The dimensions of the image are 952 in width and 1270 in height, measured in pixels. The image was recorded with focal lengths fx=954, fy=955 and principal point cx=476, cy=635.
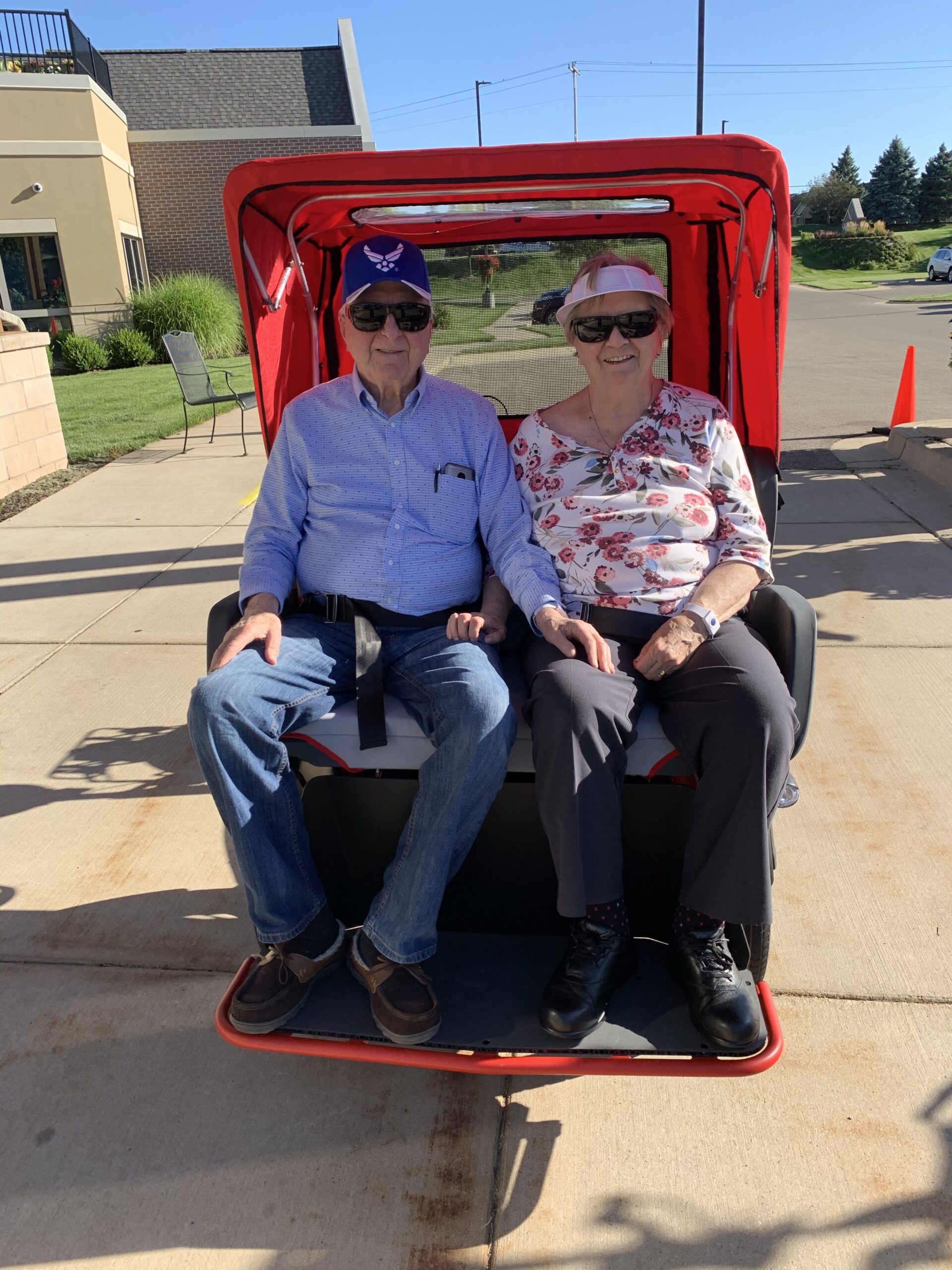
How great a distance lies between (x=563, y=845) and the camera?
2012 mm

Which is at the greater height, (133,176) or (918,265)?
(133,176)

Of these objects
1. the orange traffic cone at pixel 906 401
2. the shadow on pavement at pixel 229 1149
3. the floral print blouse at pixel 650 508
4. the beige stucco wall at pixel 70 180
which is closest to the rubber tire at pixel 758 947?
the shadow on pavement at pixel 229 1149

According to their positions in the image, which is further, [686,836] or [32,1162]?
[686,836]

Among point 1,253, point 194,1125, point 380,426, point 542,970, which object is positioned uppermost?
point 1,253

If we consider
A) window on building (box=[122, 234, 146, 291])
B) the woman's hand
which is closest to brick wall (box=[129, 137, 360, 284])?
window on building (box=[122, 234, 146, 291])

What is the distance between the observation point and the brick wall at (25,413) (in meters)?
7.49

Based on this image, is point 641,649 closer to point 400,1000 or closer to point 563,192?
point 400,1000

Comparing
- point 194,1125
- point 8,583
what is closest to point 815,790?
point 194,1125

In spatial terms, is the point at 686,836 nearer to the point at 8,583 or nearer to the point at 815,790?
the point at 815,790

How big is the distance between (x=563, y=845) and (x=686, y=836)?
1.22ft

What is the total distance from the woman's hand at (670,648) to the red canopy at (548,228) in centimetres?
85

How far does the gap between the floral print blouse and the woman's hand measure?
0.48ft

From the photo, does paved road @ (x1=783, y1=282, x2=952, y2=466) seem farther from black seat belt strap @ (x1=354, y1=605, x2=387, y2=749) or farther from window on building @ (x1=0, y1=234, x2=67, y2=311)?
window on building @ (x1=0, y1=234, x2=67, y2=311)

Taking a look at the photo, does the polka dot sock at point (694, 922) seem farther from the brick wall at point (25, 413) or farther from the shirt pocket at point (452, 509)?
the brick wall at point (25, 413)
